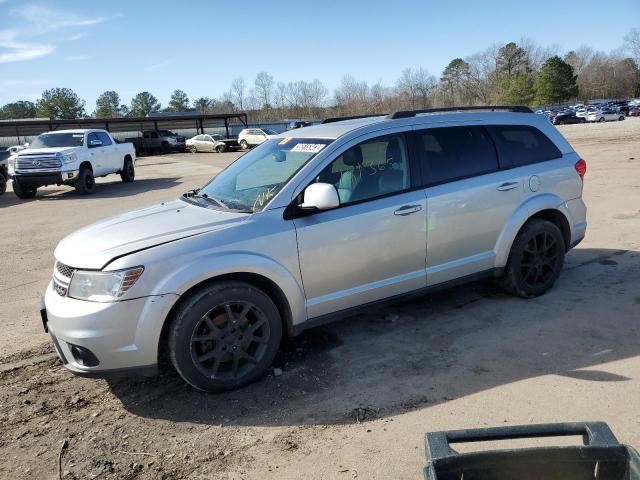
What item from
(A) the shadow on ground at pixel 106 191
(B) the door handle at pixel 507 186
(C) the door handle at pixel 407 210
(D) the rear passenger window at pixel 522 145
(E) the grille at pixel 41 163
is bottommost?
(A) the shadow on ground at pixel 106 191

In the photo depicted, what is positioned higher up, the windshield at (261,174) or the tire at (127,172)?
the windshield at (261,174)

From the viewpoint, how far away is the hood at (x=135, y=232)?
11.3ft

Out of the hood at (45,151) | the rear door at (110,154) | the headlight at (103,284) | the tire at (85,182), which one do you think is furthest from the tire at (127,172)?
the headlight at (103,284)

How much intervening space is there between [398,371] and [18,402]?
9.03ft

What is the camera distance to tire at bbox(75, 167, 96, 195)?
52.0 feet

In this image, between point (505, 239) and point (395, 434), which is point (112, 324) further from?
point (505, 239)

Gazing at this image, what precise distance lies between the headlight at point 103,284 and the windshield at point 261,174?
102 centimetres

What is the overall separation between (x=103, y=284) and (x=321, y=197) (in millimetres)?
1557

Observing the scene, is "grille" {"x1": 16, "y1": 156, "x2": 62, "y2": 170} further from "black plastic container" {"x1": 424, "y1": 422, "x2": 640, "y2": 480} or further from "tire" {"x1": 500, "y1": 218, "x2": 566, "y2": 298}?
"black plastic container" {"x1": 424, "y1": 422, "x2": 640, "y2": 480}

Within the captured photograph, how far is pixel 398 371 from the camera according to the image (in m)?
3.80

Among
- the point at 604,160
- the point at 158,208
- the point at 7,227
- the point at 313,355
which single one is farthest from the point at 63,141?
the point at 604,160

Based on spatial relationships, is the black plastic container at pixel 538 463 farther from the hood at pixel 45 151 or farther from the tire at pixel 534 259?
the hood at pixel 45 151

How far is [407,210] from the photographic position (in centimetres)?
418

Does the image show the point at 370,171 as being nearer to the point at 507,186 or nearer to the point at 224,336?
the point at 507,186
